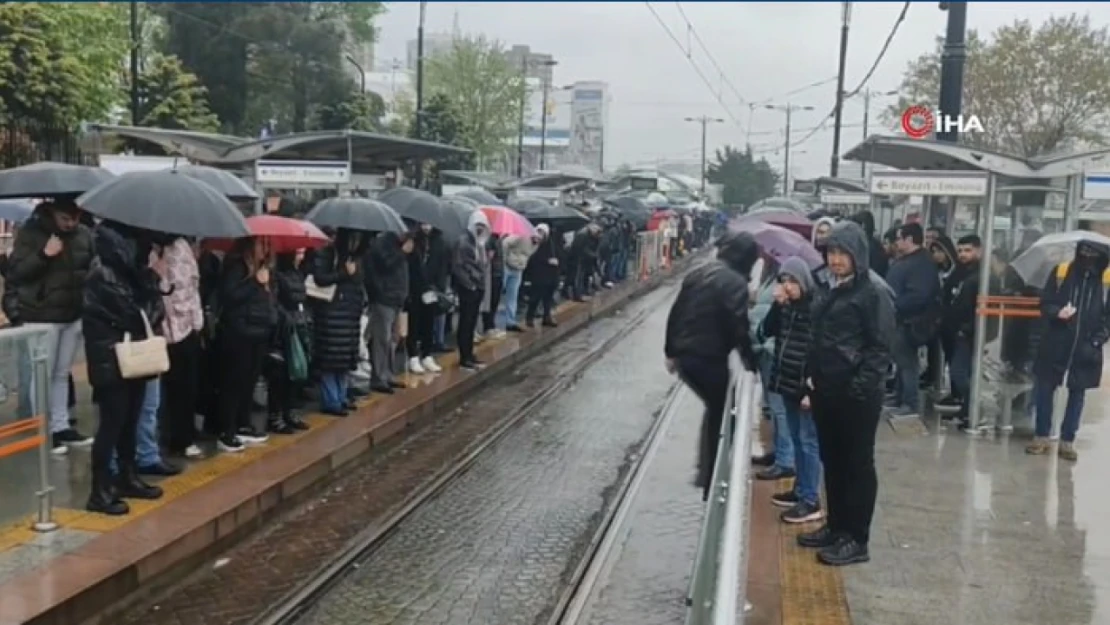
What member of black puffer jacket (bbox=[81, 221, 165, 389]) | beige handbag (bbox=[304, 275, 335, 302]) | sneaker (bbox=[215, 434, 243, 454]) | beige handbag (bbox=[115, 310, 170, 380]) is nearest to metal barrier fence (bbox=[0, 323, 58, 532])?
black puffer jacket (bbox=[81, 221, 165, 389])

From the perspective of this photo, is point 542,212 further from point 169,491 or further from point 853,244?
point 853,244

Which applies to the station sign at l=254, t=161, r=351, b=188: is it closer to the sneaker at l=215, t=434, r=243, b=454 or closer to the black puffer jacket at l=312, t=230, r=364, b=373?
the black puffer jacket at l=312, t=230, r=364, b=373

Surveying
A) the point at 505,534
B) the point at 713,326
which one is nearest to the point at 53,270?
the point at 505,534

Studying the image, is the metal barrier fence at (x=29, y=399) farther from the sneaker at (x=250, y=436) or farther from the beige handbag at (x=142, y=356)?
the sneaker at (x=250, y=436)

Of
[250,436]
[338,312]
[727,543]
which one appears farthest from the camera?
[338,312]

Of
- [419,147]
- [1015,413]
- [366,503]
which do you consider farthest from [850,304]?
[419,147]

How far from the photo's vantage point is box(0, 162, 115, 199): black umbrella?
8.20 m

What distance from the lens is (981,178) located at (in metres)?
10.1

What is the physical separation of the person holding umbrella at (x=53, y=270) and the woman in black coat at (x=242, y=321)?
1.00 meters

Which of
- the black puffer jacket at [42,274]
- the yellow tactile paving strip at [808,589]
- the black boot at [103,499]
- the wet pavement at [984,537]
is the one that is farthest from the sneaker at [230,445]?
the wet pavement at [984,537]

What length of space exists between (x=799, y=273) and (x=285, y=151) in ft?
30.7

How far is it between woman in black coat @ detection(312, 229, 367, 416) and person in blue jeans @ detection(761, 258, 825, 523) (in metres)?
3.97

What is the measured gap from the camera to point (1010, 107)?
1144 inches

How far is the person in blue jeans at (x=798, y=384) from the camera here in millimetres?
7328
